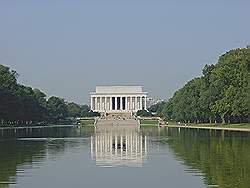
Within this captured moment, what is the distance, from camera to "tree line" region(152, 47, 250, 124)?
74562mm

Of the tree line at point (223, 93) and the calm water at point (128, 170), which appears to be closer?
the calm water at point (128, 170)

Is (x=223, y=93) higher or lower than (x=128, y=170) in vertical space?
higher

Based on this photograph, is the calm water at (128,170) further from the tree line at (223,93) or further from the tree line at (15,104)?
the tree line at (15,104)

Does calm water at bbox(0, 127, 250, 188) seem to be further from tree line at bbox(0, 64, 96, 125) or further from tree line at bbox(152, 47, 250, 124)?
tree line at bbox(0, 64, 96, 125)

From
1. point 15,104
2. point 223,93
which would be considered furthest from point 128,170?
point 15,104

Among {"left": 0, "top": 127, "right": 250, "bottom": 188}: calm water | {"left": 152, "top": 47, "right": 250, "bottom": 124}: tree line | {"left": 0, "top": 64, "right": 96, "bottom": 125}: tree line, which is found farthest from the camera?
{"left": 0, "top": 64, "right": 96, "bottom": 125}: tree line

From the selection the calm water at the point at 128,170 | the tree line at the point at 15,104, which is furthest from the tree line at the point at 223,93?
the calm water at the point at 128,170

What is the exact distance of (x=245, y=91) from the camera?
237 ft

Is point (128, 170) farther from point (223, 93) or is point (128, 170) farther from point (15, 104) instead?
point (15, 104)

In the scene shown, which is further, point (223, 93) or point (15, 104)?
point (15, 104)

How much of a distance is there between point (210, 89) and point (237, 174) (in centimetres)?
6554

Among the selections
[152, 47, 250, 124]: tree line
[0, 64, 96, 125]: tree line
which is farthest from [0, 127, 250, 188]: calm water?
[0, 64, 96, 125]: tree line

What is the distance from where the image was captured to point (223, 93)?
81000mm

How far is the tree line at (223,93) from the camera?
74562 millimetres
